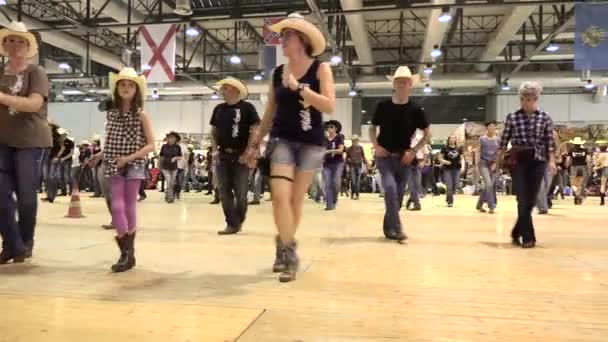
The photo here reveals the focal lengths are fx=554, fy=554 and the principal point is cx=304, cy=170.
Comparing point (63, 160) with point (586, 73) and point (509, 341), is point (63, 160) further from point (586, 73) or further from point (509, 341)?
point (586, 73)

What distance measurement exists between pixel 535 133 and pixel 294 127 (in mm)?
2613

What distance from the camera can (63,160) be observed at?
518 inches

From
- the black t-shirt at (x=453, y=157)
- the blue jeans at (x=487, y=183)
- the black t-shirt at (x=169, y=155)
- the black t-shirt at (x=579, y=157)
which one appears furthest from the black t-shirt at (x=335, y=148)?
the black t-shirt at (x=579, y=157)

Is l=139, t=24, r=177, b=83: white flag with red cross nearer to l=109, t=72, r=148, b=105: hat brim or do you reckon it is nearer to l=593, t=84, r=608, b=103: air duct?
l=109, t=72, r=148, b=105: hat brim

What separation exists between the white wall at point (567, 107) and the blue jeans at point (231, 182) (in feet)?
68.0

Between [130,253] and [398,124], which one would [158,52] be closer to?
[398,124]

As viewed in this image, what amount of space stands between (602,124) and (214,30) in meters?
16.1

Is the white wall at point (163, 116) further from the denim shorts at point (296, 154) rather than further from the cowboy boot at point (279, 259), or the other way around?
the denim shorts at point (296, 154)

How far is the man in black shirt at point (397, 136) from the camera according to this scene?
16.5 ft

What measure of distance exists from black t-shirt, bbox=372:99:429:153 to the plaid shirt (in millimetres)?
797

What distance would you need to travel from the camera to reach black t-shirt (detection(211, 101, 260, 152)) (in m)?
5.71

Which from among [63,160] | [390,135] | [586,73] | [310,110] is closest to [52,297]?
[310,110]

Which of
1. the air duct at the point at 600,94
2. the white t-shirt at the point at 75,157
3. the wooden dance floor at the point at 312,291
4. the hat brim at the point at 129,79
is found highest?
the air duct at the point at 600,94

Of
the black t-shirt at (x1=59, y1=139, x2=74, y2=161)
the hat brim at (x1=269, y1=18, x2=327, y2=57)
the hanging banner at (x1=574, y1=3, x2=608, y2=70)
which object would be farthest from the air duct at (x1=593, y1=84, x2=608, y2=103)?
the hat brim at (x1=269, y1=18, x2=327, y2=57)
